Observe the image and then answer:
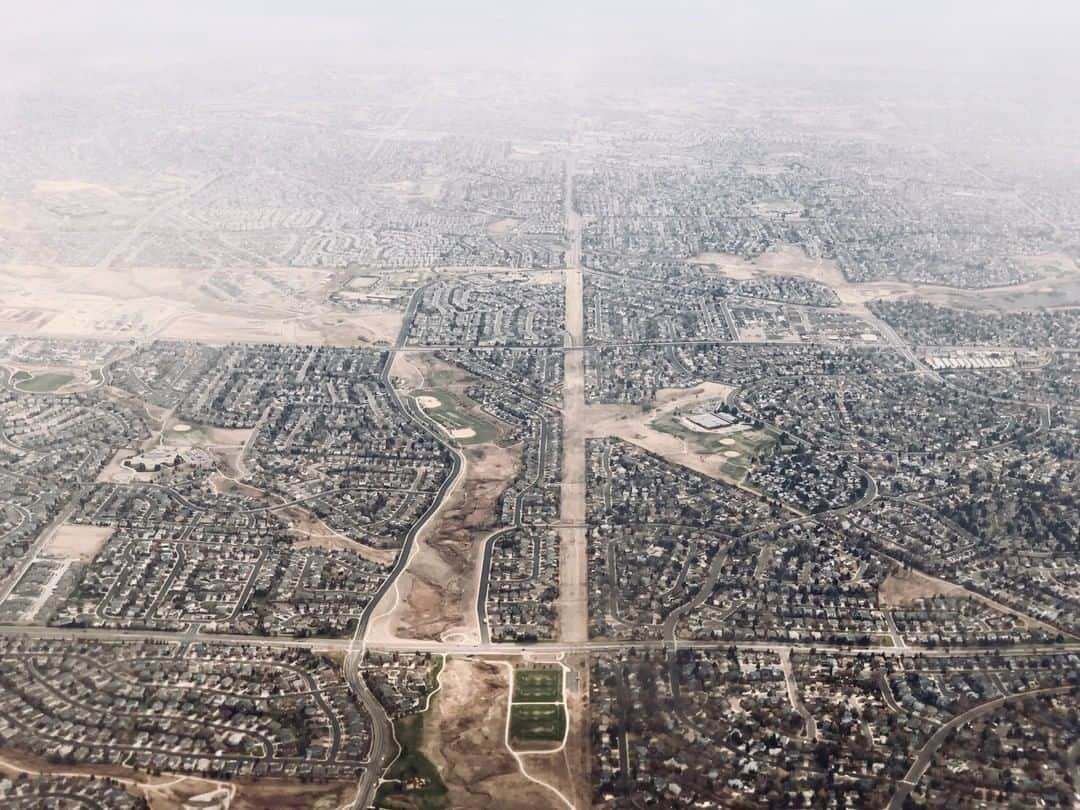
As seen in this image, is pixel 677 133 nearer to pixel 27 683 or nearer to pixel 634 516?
pixel 634 516

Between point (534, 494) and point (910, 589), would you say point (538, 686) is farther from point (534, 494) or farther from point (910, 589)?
point (910, 589)

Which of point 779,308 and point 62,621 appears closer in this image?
point 62,621

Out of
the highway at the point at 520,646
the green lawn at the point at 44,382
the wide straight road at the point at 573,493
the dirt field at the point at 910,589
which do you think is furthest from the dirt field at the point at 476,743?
the green lawn at the point at 44,382

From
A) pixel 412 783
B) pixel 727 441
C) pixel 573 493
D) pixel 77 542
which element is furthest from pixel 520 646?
pixel 727 441

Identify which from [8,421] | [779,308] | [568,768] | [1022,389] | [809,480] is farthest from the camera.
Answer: [779,308]

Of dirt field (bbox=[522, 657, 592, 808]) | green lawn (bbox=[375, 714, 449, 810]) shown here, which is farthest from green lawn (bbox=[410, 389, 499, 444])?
green lawn (bbox=[375, 714, 449, 810])

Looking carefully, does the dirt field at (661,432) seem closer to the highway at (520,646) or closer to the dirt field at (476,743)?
the highway at (520,646)

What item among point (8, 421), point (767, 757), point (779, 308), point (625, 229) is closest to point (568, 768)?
point (767, 757)
